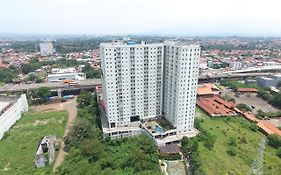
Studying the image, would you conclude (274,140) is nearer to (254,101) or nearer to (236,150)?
(236,150)

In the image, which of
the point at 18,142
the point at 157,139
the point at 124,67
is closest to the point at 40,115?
the point at 18,142

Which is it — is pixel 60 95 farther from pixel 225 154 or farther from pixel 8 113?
A: pixel 225 154

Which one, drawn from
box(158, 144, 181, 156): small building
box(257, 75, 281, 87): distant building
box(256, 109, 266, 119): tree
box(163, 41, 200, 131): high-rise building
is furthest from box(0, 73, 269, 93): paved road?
box(158, 144, 181, 156): small building

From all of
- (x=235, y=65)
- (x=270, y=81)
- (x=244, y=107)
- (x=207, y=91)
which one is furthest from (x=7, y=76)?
(x=235, y=65)

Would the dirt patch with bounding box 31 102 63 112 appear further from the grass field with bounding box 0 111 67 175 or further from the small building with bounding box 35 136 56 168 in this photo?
the small building with bounding box 35 136 56 168

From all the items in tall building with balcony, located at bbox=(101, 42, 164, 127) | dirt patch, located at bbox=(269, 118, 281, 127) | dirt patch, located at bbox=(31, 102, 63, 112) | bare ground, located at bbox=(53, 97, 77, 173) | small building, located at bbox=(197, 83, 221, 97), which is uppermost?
tall building with balcony, located at bbox=(101, 42, 164, 127)
